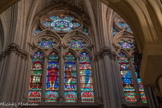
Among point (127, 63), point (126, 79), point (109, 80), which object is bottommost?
point (109, 80)

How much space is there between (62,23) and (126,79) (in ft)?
21.0

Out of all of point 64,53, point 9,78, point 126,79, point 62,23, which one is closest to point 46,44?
point 64,53

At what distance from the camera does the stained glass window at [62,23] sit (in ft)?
51.2

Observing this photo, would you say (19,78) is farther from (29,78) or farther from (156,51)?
(156,51)

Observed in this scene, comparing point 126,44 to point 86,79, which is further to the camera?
point 126,44

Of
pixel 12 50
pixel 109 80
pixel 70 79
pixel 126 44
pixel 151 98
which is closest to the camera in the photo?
pixel 151 98

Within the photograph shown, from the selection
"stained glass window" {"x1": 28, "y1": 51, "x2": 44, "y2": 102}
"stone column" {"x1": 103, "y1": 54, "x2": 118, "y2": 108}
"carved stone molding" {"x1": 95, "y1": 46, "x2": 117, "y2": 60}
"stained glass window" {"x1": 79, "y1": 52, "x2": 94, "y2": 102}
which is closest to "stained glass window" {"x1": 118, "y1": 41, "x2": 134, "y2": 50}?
"carved stone molding" {"x1": 95, "y1": 46, "x2": 117, "y2": 60}

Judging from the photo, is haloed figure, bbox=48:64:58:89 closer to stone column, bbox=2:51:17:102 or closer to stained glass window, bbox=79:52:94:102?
stained glass window, bbox=79:52:94:102

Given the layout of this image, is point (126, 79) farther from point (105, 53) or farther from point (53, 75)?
point (53, 75)

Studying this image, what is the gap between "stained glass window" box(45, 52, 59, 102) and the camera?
11930mm

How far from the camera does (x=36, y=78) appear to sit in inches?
499

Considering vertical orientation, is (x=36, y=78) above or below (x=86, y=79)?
above

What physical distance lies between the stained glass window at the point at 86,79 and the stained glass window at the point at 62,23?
2.71m

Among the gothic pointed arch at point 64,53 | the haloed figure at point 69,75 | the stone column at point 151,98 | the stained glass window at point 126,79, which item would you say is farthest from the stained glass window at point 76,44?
the stone column at point 151,98
